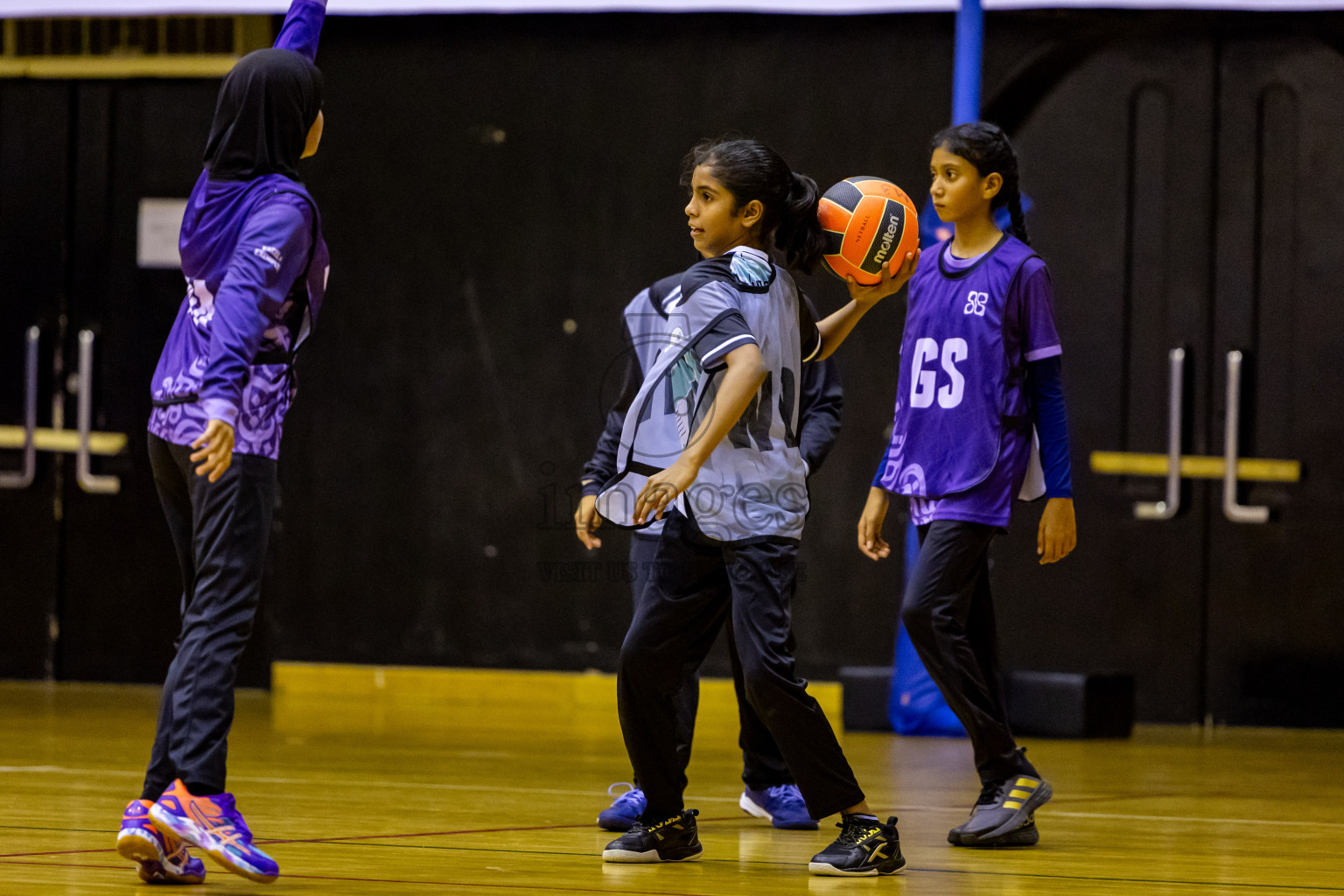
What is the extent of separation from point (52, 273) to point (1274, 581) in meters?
5.11

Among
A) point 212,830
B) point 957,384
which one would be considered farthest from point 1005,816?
point 212,830

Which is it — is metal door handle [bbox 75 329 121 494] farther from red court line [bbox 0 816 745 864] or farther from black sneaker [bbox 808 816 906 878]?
black sneaker [bbox 808 816 906 878]

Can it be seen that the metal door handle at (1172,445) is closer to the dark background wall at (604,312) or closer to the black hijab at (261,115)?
the dark background wall at (604,312)

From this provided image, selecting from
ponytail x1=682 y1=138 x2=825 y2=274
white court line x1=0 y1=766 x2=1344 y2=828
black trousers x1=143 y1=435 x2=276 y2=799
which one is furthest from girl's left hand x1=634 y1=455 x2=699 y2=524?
white court line x1=0 y1=766 x2=1344 y2=828

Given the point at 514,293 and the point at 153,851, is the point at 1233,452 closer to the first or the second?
the point at 514,293

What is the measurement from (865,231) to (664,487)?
0.73m

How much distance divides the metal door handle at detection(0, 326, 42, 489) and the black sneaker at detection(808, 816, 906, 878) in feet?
16.1

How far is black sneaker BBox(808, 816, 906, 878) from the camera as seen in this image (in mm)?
2748

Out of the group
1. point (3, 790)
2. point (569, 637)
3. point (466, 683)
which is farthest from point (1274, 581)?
point (3, 790)

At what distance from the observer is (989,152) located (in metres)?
3.43

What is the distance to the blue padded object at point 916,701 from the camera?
550 cm

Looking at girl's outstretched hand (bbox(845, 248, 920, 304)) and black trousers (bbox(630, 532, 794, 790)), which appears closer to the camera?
girl's outstretched hand (bbox(845, 248, 920, 304))

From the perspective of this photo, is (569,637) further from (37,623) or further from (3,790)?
(3,790)

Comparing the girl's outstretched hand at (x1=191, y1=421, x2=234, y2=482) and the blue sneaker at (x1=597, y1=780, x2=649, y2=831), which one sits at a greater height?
the girl's outstretched hand at (x1=191, y1=421, x2=234, y2=482)
